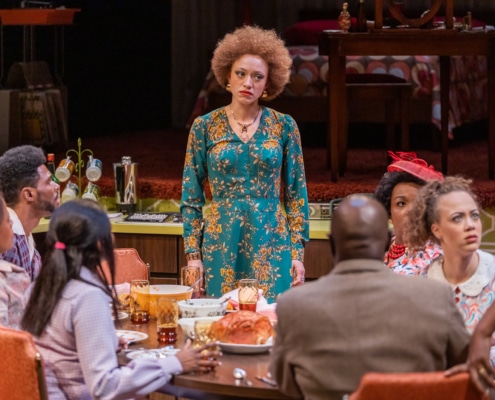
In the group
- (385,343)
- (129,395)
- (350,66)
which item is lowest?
(129,395)

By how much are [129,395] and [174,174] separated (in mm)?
3957

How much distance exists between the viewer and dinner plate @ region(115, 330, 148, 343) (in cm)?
343

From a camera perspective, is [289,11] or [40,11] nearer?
[40,11]

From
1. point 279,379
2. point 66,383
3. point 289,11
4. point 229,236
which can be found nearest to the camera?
point 279,379

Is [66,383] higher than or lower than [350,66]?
lower

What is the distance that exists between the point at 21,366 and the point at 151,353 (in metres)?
0.42

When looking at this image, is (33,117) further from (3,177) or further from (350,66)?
(3,177)

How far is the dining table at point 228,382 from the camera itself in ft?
9.66

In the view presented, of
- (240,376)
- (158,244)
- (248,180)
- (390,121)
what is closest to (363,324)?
(240,376)

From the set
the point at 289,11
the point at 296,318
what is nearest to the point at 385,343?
the point at 296,318

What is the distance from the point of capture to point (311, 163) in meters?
7.52

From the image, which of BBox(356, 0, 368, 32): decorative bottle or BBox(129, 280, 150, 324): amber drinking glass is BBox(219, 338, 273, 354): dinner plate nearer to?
BBox(129, 280, 150, 324): amber drinking glass

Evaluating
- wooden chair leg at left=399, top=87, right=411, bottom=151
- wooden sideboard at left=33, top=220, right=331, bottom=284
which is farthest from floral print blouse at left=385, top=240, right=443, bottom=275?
wooden chair leg at left=399, top=87, right=411, bottom=151

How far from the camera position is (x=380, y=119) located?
805 centimetres
